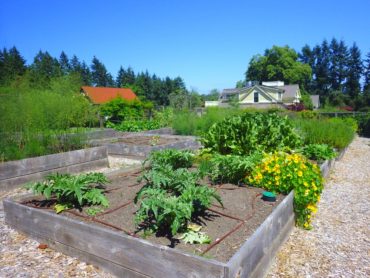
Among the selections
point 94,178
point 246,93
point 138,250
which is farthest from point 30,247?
point 246,93

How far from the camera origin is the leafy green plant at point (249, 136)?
5078 mm

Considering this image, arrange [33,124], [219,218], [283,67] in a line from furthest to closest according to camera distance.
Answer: [283,67] < [33,124] < [219,218]

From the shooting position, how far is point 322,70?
58.6 metres

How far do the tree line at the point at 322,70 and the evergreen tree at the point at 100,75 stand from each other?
90.9 ft

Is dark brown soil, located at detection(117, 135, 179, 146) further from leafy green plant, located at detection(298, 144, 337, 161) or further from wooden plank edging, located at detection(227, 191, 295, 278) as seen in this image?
wooden plank edging, located at detection(227, 191, 295, 278)

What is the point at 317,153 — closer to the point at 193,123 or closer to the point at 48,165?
the point at 48,165

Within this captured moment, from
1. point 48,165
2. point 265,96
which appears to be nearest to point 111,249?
point 48,165

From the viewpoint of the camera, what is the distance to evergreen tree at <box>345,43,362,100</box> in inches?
2042

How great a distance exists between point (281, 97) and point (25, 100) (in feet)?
121

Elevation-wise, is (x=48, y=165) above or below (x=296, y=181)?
below

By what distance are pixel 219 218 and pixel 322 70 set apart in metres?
64.0

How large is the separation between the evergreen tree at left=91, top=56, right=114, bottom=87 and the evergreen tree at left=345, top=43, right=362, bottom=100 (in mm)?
46462

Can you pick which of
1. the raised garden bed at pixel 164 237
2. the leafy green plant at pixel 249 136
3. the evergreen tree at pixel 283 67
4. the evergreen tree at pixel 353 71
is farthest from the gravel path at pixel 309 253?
the evergreen tree at pixel 353 71

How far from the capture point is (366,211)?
3.87 metres
